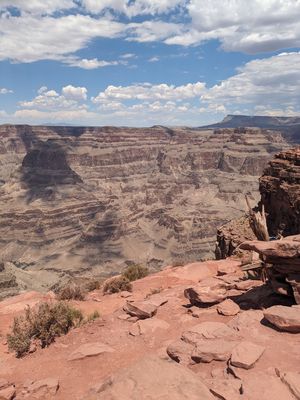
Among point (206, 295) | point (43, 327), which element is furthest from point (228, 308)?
point (43, 327)

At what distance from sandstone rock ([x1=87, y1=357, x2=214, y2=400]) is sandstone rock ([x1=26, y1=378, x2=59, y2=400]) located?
88.8 inches

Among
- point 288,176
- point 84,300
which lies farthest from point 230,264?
point 288,176

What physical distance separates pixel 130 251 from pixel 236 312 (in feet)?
506

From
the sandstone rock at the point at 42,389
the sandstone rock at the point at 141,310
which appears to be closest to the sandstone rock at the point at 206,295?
the sandstone rock at the point at 141,310

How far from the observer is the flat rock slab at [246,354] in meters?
8.77

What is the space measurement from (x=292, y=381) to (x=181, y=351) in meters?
2.97

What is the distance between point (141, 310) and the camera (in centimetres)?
1377

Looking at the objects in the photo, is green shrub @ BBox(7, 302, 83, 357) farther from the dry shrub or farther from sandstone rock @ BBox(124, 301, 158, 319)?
the dry shrub

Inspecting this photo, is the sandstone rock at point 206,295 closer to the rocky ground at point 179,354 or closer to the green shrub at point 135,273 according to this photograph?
the rocky ground at point 179,354

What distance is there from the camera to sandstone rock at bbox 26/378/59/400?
29.9ft

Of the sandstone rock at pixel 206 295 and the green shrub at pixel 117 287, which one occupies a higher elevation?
the sandstone rock at pixel 206 295

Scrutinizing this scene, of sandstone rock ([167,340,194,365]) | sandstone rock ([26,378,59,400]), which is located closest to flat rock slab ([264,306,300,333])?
sandstone rock ([167,340,194,365])

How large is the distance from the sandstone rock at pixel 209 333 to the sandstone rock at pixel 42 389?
3.54 meters

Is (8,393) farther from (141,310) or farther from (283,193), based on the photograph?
(283,193)
